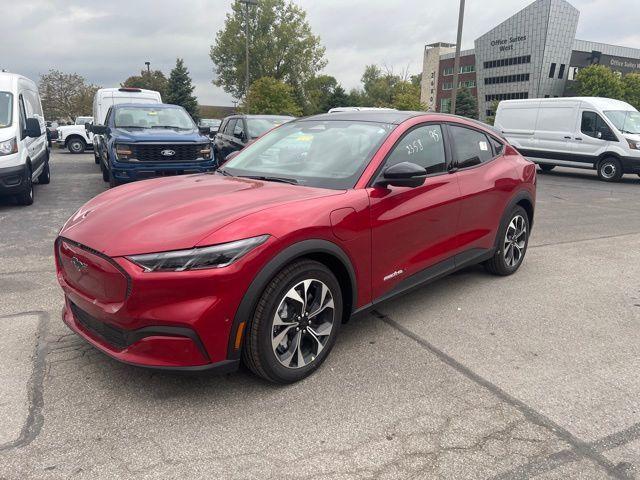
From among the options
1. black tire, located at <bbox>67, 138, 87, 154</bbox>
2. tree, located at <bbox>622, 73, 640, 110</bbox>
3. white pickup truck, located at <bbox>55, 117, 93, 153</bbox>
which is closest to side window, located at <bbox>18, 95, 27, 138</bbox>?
white pickup truck, located at <bbox>55, 117, 93, 153</bbox>

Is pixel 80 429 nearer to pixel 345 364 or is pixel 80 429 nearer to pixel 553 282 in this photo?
pixel 345 364

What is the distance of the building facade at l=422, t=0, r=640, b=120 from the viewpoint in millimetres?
62441

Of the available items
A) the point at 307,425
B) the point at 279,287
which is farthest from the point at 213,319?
the point at 307,425

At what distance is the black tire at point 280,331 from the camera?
2635 millimetres

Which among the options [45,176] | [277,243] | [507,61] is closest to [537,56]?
[507,61]

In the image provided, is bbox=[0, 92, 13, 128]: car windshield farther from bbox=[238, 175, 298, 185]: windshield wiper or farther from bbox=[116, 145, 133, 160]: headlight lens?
bbox=[238, 175, 298, 185]: windshield wiper

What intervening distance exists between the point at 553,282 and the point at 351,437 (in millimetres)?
3327

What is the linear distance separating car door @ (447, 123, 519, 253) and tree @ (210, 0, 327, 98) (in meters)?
58.0

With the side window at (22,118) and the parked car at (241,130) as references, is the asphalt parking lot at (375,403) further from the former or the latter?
the parked car at (241,130)

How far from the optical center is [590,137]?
14.4 metres

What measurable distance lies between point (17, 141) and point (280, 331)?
728cm

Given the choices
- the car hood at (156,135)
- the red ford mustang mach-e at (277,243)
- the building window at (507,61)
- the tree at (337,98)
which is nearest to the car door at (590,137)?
the car hood at (156,135)

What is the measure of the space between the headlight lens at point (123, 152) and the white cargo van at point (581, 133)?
10766 millimetres

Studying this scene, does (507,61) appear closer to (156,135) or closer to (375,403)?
(156,135)
